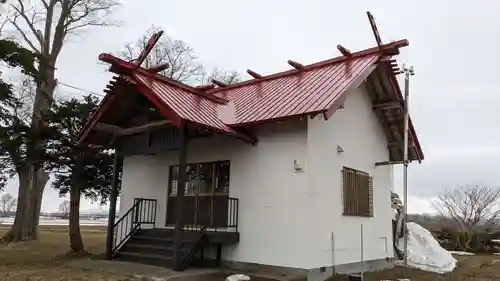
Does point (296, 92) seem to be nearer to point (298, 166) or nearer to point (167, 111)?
point (298, 166)

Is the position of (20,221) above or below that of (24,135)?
below

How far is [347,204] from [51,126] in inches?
357

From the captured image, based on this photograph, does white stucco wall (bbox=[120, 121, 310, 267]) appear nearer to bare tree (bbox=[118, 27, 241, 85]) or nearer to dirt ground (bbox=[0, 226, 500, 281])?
dirt ground (bbox=[0, 226, 500, 281])

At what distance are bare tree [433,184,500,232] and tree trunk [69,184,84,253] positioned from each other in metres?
22.2

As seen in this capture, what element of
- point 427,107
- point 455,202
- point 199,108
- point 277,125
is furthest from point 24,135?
point 455,202

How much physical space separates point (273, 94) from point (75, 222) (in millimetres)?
7526

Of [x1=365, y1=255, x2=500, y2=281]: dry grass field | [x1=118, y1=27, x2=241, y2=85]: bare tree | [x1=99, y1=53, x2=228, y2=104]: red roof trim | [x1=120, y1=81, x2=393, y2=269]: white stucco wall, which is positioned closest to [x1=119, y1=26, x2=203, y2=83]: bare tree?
[x1=118, y1=27, x2=241, y2=85]: bare tree

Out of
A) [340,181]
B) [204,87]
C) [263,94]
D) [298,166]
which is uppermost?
[204,87]

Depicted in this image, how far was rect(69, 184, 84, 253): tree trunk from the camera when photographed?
42.9ft

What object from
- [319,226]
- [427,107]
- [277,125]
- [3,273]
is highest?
[427,107]

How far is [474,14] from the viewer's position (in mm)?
11227

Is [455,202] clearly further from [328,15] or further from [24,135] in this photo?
[24,135]

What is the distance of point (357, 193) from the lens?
34.0 feet

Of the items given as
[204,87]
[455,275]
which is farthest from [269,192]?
[455,275]
